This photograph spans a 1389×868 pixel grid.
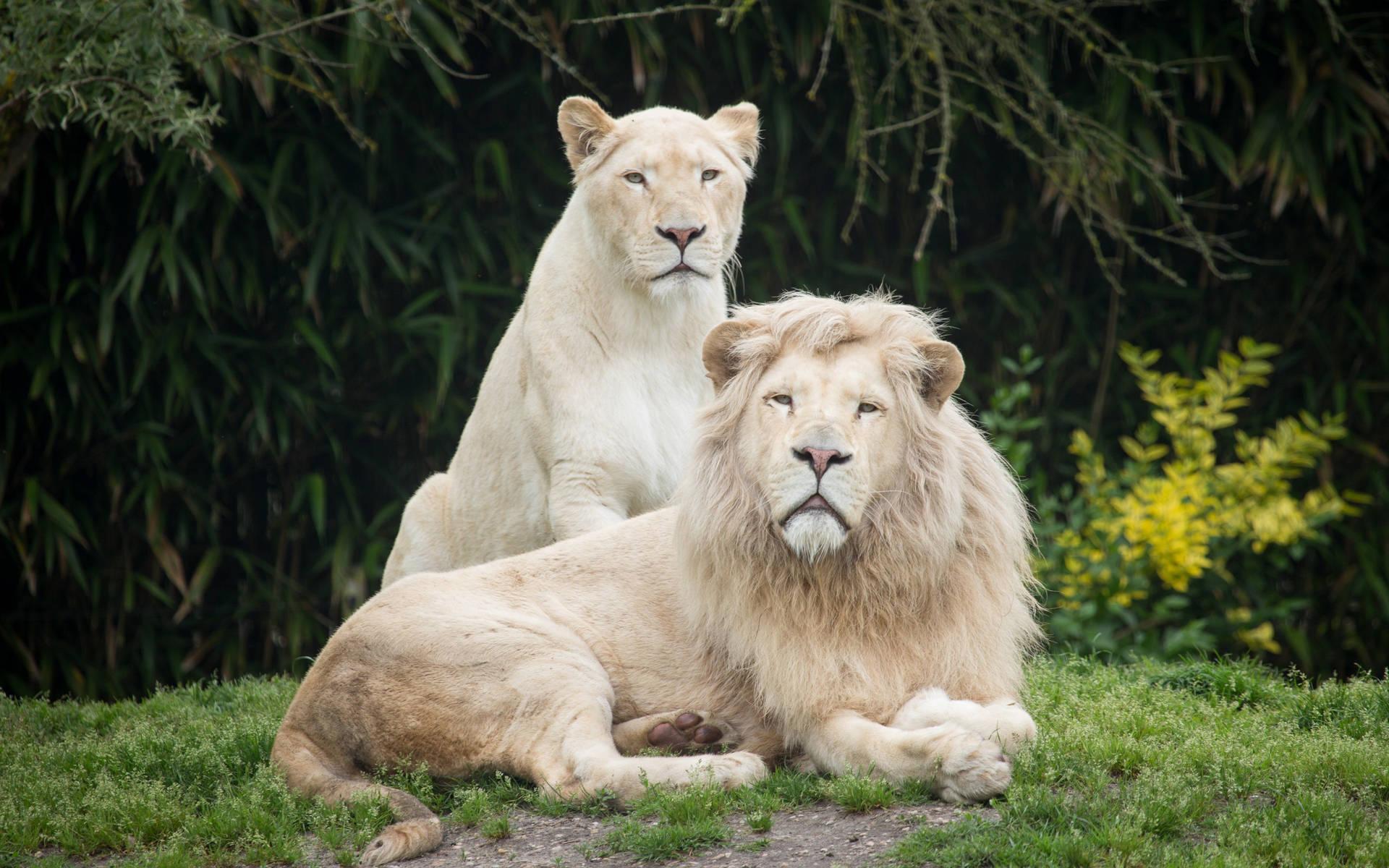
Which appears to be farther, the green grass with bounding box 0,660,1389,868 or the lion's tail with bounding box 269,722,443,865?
the lion's tail with bounding box 269,722,443,865

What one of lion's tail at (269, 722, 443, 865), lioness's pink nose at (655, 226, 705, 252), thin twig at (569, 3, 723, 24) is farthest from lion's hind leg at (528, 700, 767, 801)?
thin twig at (569, 3, 723, 24)

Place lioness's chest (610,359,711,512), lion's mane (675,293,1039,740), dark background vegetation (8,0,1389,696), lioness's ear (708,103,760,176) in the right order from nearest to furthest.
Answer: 1. lion's mane (675,293,1039,740)
2. lioness's chest (610,359,711,512)
3. lioness's ear (708,103,760,176)
4. dark background vegetation (8,0,1389,696)

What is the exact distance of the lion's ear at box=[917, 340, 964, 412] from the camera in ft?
12.8

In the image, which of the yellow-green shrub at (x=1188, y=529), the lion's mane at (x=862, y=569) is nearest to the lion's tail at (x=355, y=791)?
the lion's mane at (x=862, y=569)

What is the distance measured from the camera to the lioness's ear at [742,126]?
531cm

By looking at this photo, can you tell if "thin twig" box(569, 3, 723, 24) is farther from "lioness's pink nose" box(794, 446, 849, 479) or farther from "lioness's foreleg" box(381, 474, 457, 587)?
"lioness's pink nose" box(794, 446, 849, 479)

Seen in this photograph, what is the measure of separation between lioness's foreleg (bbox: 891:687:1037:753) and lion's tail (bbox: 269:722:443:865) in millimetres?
1192

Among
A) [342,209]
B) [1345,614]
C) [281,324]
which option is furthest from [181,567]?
[1345,614]

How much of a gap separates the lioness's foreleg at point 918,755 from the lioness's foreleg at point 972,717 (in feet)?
0.16

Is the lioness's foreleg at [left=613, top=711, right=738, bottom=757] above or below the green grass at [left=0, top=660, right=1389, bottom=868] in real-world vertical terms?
above

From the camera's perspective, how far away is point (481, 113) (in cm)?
793

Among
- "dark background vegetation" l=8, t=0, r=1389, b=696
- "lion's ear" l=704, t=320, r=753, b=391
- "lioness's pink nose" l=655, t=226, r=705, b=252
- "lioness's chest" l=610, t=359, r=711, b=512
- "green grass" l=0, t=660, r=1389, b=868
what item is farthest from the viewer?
"dark background vegetation" l=8, t=0, r=1389, b=696

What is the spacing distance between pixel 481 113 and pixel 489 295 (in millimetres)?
967

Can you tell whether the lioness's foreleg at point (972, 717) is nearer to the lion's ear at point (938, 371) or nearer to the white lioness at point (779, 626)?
the white lioness at point (779, 626)
